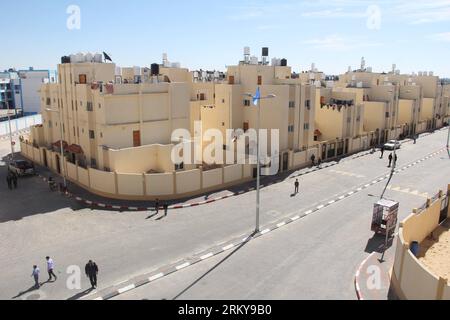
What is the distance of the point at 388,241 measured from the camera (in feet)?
74.0

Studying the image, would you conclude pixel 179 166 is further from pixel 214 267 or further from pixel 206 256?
pixel 214 267

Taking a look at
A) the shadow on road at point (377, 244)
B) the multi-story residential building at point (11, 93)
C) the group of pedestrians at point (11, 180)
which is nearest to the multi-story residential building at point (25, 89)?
the multi-story residential building at point (11, 93)

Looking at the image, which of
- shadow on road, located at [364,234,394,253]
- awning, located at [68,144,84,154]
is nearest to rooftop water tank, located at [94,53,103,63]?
awning, located at [68,144,84,154]

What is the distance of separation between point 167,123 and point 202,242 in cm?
1565

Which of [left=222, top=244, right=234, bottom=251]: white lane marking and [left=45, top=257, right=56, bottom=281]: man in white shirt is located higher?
[left=45, top=257, right=56, bottom=281]: man in white shirt

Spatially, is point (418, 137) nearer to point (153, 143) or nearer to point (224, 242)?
point (153, 143)

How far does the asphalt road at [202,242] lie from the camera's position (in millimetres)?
17797

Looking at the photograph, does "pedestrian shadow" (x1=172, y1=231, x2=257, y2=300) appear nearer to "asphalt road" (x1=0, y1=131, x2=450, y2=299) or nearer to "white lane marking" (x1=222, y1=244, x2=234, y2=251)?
"asphalt road" (x1=0, y1=131, x2=450, y2=299)

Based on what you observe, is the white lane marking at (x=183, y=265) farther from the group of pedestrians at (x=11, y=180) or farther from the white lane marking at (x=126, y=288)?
the group of pedestrians at (x=11, y=180)

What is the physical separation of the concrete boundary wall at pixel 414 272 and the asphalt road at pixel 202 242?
216 cm

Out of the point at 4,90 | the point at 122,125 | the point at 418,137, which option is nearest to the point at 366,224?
the point at 122,125

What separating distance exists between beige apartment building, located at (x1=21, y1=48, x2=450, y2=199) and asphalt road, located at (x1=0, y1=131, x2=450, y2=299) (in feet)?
10.2

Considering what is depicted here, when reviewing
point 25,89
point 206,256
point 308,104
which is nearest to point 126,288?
point 206,256

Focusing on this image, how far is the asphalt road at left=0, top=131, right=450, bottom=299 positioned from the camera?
17.8m
